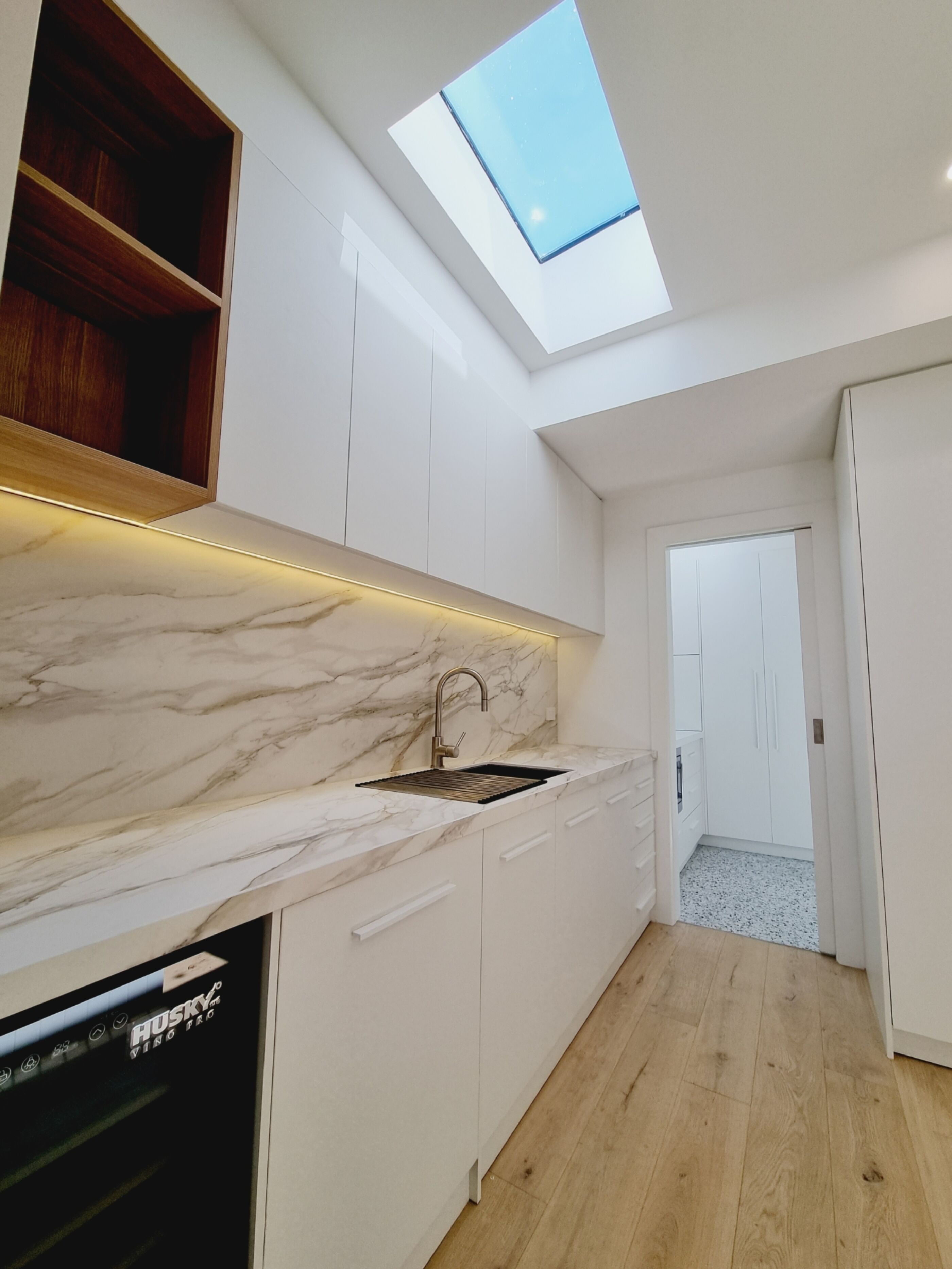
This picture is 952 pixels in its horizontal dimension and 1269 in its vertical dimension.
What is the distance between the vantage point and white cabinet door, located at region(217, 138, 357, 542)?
1062 mm

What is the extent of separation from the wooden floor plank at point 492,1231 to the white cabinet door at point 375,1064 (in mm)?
96

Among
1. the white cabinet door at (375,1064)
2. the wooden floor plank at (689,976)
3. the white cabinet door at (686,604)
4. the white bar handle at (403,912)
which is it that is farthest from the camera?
the white cabinet door at (686,604)

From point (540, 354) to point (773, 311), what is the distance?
0.90m

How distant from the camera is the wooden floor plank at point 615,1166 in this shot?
1.14 m

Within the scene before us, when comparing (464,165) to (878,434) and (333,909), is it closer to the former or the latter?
(878,434)

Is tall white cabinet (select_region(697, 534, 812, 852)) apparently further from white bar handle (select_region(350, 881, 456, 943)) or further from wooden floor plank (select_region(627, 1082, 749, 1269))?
white bar handle (select_region(350, 881, 456, 943))

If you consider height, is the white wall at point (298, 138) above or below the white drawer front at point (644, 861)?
above

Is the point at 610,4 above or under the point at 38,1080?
above

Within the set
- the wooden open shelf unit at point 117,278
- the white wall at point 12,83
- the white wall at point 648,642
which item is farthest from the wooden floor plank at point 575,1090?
the white wall at point 12,83

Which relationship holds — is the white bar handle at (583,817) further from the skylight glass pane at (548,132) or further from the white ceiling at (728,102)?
Result: the skylight glass pane at (548,132)

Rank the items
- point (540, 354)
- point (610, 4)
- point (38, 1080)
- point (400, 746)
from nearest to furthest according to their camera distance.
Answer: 1. point (38, 1080)
2. point (610, 4)
3. point (400, 746)
4. point (540, 354)

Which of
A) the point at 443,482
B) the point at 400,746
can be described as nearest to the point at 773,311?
the point at 443,482

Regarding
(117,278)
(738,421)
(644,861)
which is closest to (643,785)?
(644,861)

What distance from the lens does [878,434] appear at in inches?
78.2
